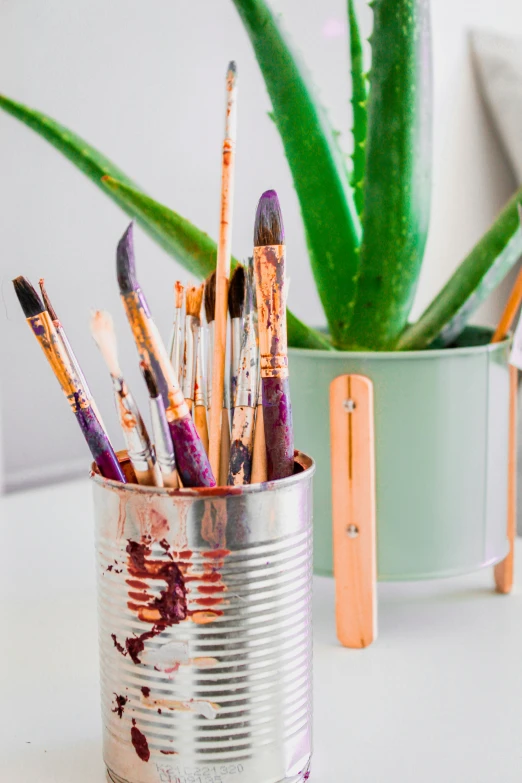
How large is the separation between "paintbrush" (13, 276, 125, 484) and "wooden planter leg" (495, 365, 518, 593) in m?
0.29

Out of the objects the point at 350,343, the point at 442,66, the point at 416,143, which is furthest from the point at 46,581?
the point at 442,66

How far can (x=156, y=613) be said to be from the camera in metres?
0.31

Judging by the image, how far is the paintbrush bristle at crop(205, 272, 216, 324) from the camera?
0.36 m

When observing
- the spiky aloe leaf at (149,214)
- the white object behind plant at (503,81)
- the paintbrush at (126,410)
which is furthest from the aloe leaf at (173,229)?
the white object behind plant at (503,81)

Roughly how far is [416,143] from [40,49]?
0.32m

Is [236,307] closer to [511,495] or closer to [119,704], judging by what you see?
[119,704]

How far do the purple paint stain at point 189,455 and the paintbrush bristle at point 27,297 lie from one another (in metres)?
0.07

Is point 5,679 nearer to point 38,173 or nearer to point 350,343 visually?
point 350,343

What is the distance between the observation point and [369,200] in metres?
0.47

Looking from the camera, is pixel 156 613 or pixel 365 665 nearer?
pixel 156 613

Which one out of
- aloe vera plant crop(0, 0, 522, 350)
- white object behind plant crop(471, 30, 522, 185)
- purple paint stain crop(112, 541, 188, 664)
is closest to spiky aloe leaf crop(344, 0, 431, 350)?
aloe vera plant crop(0, 0, 522, 350)

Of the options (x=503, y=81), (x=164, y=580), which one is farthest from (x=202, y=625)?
(x=503, y=81)

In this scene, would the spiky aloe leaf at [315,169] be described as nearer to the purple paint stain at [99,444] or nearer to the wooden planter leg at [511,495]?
the wooden planter leg at [511,495]

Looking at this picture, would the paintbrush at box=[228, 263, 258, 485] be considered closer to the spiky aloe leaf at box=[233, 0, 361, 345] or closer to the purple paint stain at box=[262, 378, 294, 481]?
the purple paint stain at box=[262, 378, 294, 481]
